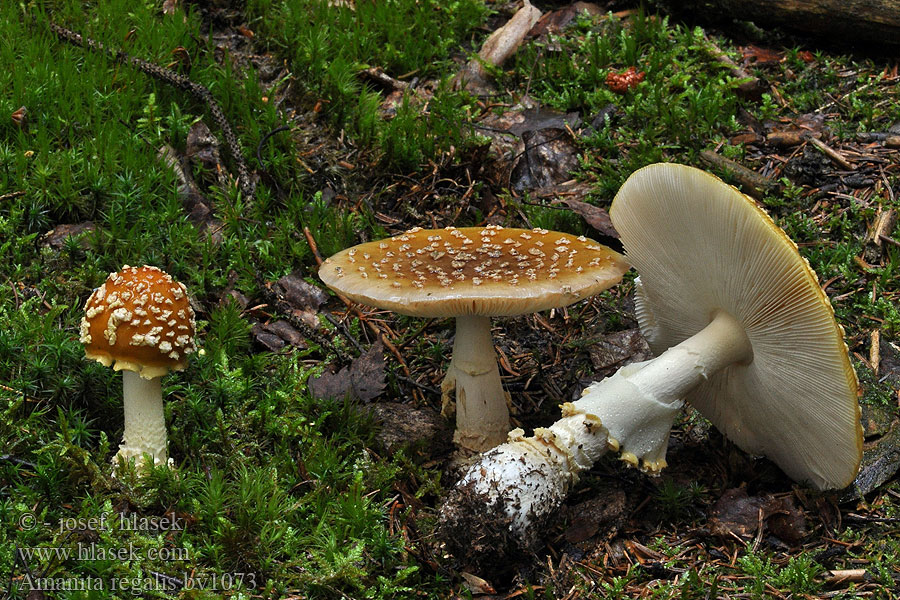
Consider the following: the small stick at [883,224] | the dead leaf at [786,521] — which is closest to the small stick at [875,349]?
the small stick at [883,224]

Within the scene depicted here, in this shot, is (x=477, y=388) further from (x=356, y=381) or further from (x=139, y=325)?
(x=139, y=325)

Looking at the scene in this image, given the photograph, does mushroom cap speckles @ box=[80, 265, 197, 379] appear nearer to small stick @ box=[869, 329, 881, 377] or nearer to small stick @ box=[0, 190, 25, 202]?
small stick @ box=[0, 190, 25, 202]

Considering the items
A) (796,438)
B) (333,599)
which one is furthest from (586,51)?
(333,599)

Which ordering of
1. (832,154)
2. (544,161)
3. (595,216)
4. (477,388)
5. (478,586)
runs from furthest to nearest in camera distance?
(544,161) < (832,154) < (595,216) < (477,388) < (478,586)

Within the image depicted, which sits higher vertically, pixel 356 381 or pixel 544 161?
pixel 544 161

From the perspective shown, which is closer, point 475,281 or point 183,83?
point 475,281

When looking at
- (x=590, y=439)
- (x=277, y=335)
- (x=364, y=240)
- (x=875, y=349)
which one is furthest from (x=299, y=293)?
(x=875, y=349)

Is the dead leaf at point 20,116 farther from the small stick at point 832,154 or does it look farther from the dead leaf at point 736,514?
the small stick at point 832,154
